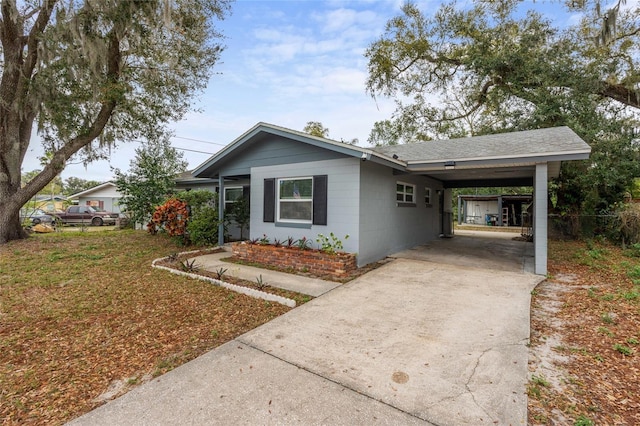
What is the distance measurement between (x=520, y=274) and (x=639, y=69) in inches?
444

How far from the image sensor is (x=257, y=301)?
4707 millimetres

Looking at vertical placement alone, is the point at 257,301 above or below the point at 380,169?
below

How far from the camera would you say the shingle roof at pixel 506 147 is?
5824 mm

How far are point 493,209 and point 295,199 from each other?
77.3 feet

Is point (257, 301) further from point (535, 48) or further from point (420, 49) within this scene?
point (420, 49)

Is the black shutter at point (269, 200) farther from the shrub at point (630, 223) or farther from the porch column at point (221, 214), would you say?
the shrub at point (630, 223)

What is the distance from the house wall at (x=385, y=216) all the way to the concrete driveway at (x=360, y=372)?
2.60m

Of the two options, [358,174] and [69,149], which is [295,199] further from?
[69,149]

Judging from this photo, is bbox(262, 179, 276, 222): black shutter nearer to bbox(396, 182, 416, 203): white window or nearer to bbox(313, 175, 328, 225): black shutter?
bbox(313, 175, 328, 225): black shutter

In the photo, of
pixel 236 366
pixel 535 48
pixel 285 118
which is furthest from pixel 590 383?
pixel 285 118

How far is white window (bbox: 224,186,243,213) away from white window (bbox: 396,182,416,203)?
18.8 feet

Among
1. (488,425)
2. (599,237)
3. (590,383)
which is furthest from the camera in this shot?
(599,237)

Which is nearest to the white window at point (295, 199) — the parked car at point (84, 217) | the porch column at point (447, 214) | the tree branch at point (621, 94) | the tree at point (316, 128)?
the porch column at point (447, 214)

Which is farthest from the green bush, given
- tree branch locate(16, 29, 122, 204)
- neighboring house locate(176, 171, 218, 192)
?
tree branch locate(16, 29, 122, 204)
